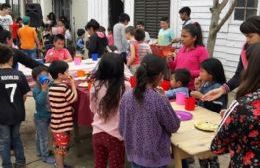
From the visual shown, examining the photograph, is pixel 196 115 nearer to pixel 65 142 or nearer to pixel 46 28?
pixel 65 142

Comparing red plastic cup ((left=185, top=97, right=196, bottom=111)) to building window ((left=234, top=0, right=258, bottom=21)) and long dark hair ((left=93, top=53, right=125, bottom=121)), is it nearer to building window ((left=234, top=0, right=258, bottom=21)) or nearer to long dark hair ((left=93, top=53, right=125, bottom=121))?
long dark hair ((left=93, top=53, right=125, bottom=121))

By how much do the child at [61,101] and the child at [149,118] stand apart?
1344 mm

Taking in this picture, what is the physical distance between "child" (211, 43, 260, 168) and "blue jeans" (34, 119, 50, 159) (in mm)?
3047

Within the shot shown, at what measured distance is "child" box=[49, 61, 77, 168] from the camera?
409cm

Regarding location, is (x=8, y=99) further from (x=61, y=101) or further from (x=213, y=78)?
(x=213, y=78)

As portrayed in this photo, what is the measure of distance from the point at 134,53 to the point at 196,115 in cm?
364

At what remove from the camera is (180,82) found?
4.03m

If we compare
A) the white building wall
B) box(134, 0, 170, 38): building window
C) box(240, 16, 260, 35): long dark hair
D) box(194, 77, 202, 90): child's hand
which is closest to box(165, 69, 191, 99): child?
box(194, 77, 202, 90): child's hand

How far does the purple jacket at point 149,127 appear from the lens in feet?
9.00

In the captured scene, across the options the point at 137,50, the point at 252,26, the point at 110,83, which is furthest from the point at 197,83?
the point at 137,50

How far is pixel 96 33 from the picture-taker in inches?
318

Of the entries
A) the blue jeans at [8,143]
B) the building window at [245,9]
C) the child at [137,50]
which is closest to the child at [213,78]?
the blue jeans at [8,143]

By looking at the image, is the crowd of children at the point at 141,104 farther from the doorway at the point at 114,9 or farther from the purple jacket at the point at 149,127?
the doorway at the point at 114,9

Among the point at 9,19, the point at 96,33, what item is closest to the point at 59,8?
the point at 9,19
